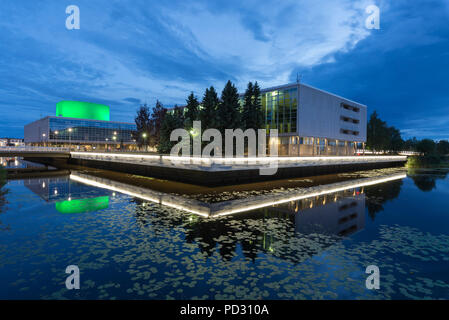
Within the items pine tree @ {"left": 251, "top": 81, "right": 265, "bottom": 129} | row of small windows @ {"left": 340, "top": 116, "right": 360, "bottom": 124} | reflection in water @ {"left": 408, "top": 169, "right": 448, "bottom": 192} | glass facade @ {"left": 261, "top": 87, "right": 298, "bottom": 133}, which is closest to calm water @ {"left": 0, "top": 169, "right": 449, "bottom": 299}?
reflection in water @ {"left": 408, "top": 169, "right": 448, "bottom": 192}

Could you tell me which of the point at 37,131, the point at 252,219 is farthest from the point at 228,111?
the point at 37,131

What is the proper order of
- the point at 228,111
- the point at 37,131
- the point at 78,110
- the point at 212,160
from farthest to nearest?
Result: the point at 78,110, the point at 37,131, the point at 228,111, the point at 212,160

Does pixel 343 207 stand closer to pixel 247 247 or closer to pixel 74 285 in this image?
pixel 247 247

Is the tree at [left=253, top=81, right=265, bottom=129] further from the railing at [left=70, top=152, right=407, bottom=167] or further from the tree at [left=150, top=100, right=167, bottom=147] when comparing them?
the tree at [left=150, top=100, right=167, bottom=147]

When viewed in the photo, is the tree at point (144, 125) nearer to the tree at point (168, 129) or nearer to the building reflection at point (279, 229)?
the tree at point (168, 129)

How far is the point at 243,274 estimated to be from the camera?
624 centimetres

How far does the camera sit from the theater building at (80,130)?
11288 centimetres

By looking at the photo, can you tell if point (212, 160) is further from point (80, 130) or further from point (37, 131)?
point (37, 131)

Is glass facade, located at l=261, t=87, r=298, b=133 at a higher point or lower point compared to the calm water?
higher

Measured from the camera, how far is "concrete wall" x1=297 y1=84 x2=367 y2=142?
2170 inches

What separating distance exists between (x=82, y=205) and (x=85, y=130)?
122 meters

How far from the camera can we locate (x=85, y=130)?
119625 mm
